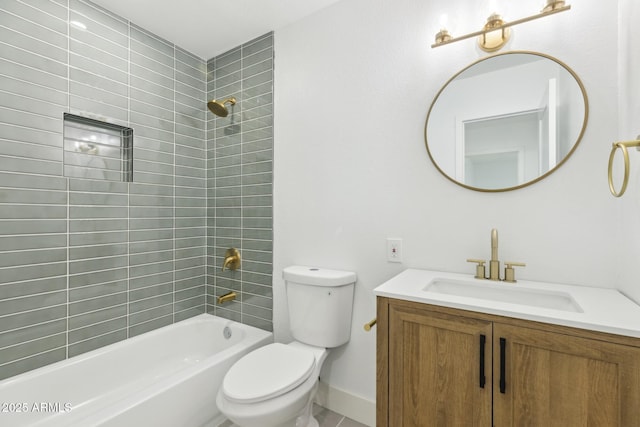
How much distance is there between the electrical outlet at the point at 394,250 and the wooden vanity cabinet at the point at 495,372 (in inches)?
18.9

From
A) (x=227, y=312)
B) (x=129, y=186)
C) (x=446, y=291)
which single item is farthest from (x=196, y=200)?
(x=446, y=291)

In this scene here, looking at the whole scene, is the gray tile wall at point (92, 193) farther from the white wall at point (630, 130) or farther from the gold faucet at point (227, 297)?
the white wall at point (630, 130)

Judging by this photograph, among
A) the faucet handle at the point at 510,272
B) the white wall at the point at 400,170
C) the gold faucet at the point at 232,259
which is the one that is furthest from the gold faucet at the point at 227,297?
the faucet handle at the point at 510,272

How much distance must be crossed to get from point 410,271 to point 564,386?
70 centimetres

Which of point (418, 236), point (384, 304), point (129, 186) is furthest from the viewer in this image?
point (129, 186)

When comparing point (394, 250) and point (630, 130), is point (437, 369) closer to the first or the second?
point (394, 250)

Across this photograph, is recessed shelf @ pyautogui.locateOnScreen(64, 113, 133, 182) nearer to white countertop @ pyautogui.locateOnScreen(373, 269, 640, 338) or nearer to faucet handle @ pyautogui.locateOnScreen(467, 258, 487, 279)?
white countertop @ pyautogui.locateOnScreen(373, 269, 640, 338)

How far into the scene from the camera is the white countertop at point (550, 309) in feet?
2.67

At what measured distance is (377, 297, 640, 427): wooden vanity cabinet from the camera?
797 millimetres

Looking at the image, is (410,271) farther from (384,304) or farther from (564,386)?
(564,386)

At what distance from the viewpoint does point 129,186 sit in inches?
76.2

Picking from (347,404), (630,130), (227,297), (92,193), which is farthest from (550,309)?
(92,193)

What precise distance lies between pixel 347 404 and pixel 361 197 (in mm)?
1212

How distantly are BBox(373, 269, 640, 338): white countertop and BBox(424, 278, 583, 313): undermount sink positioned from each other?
1cm
